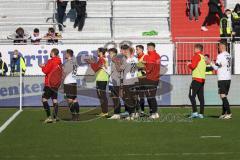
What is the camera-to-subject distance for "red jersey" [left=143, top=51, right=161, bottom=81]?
18906mm

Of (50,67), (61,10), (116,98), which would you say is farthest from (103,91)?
(61,10)

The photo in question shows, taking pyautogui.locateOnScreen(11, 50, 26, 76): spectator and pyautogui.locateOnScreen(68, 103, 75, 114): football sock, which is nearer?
pyautogui.locateOnScreen(68, 103, 75, 114): football sock

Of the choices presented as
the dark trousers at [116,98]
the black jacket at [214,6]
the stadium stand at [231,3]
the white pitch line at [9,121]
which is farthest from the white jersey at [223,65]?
the stadium stand at [231,3]

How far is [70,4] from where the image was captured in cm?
3253

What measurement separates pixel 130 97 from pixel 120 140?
17.2 feet

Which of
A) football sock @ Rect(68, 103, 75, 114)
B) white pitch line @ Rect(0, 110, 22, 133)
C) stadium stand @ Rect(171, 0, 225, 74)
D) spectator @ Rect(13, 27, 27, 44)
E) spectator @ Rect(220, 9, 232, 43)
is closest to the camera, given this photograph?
white pitch line @ Rect(0, 110, 22, 133)

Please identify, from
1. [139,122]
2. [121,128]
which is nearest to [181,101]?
[139,122]

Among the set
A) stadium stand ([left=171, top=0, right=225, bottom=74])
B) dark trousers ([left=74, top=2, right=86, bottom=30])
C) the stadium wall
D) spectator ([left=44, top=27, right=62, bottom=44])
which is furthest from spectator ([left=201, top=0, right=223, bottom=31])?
spectator ([left=44, top=27, right=62, bottom=44])

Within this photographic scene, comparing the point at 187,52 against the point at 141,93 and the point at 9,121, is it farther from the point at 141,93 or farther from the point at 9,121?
the point at 9,121

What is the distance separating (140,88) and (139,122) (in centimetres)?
140

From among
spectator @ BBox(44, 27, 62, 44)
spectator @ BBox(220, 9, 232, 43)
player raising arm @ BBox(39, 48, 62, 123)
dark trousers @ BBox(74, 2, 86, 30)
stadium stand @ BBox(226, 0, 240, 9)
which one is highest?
stadium stand @ BBox(226, 0, 240, 9)

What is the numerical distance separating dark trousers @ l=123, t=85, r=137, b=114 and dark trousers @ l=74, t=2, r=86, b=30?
40.2ft

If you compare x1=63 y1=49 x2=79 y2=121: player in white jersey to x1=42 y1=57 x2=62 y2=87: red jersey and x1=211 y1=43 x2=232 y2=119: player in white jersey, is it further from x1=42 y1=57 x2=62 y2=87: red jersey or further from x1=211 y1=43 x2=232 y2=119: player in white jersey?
Result: x1=211 y1=43 x2=232 y2=119: player in white jersey

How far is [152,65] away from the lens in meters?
19.0
